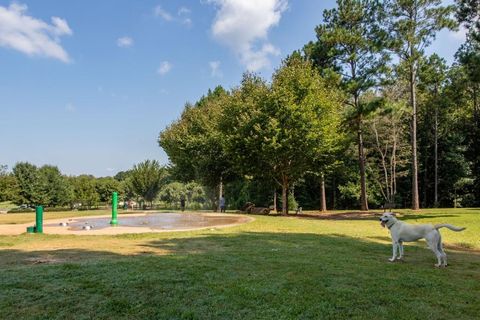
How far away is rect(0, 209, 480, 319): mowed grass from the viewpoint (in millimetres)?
4160

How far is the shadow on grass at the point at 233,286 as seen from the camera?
4156mm

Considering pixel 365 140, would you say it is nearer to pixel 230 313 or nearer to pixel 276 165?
pixel 276 165

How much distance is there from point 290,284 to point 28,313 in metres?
3.18

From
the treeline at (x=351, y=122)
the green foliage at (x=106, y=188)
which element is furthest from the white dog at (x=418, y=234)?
the green foliage at (x=106, y=188)

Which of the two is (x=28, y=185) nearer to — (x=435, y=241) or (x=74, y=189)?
(x=74, y=189)

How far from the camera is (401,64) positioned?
23328 millimetres

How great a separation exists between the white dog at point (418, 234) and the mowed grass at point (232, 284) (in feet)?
0.87

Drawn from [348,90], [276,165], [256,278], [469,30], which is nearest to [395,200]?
[348,90]

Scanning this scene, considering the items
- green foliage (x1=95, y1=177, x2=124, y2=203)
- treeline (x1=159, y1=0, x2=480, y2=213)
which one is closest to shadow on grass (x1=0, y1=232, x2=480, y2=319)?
treeline (x1=159, y1=0, x2=480, y2=213)

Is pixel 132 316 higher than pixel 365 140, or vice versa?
pixel 365 140

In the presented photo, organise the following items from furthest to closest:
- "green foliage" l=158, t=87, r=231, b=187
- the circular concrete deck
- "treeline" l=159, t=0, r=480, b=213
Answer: "green foliage" l=158, t=87, r=231, b=187
"treeline" l=159, t=0, r=480, b=213
the circular concrete deck

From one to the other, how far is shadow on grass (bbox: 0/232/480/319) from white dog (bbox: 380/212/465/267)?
0.92 ft

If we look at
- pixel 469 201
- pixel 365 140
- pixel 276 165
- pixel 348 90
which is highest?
pixel 348 90

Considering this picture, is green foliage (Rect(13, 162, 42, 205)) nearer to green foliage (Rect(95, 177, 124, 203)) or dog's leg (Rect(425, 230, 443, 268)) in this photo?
green foliage (Rect(95, 177, 124, 203))
